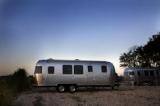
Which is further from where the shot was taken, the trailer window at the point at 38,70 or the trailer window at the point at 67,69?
the trailer window at the point at 67,69

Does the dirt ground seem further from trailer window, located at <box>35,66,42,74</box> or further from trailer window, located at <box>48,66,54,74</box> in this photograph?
trailer window, located at <box>48,66,54,74</box>

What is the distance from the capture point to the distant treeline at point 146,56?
58.0 metres

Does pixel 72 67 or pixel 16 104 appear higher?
pixel 72 67

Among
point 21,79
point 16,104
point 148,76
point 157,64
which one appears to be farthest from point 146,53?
point 16,104

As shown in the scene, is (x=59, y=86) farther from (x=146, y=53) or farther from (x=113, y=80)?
(x=146, y=53)

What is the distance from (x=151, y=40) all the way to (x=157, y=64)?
710cm

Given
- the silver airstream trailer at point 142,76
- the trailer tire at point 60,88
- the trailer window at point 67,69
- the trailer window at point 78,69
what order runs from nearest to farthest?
the trailer window at point 67,69, the trailer tire at point 60,88, the trailer window at point 78,69, the silver airstream trailer at point 142,76

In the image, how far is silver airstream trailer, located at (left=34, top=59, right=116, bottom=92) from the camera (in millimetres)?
25828

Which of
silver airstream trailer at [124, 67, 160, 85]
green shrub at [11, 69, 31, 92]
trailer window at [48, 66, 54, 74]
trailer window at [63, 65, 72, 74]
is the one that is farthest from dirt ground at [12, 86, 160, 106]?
silver airstream trailer at [124, 67, 160, 85]

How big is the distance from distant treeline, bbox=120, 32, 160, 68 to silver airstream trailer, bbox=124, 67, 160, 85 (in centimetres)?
1664

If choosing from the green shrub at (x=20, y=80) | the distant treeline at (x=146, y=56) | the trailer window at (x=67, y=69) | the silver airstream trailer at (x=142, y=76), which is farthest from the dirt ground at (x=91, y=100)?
the distant treeline at (x=146, y=56)

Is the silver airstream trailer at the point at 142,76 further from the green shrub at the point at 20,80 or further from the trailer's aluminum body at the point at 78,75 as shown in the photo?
the green shrub at the point at 20,80

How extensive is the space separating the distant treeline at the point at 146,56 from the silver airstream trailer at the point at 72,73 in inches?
1245

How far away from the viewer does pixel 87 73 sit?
26.7m
